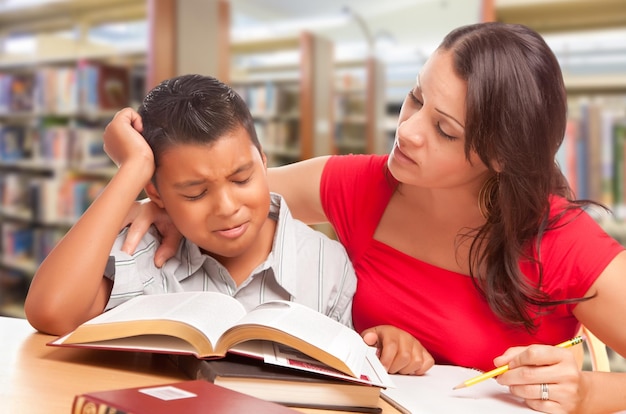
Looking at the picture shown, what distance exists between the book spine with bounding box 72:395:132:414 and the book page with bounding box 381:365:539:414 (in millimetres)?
344

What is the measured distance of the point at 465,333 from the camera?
1.15 m

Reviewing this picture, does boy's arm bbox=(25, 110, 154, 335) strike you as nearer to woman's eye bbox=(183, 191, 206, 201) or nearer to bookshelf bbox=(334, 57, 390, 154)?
woman's eye bbox=(183, 191, 206, 201)

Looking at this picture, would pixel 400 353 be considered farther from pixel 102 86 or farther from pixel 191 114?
pixel 102 86

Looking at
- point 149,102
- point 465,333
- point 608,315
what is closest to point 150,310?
point 149,102

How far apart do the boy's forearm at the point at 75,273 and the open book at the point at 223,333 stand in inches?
Answer: 4.7

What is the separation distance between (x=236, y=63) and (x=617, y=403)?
3.86m

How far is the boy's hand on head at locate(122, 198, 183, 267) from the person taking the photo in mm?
1081

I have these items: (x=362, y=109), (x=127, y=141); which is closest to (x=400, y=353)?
(x=127, y=141)

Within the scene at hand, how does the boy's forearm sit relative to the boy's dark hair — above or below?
below

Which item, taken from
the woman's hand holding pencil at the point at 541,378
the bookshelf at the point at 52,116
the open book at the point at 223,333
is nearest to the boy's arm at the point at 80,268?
the open book at the point at 223,333

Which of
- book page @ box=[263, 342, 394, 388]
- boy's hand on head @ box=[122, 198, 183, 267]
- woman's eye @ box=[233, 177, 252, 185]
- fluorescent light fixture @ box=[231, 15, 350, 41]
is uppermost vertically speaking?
fluorescent light fixture @ box=[231, 15, 350, 41]

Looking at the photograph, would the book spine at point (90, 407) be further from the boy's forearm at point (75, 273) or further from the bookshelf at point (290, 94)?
the bookshelf at point (290, 94)

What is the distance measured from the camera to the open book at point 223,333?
0.74 m

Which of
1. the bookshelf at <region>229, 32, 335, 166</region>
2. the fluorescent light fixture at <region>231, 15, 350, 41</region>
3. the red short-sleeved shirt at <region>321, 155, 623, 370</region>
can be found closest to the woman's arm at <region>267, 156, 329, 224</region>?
the red short-sleeved shirt at <region>321, 155, 623, 370</region>
